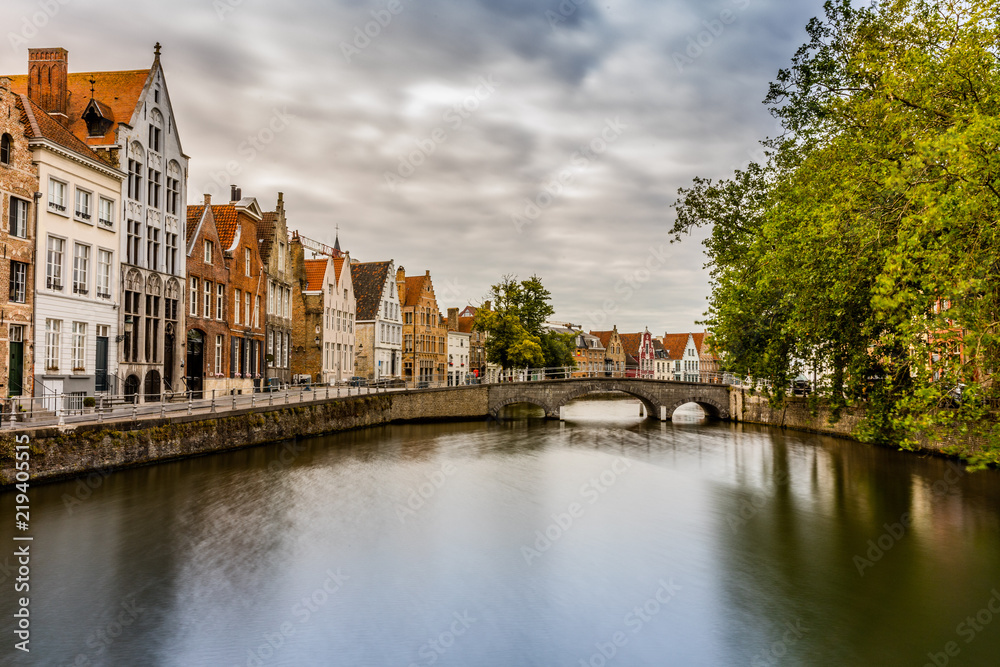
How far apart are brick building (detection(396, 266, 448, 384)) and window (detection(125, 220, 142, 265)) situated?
34.9 m

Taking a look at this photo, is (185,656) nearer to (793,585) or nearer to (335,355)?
(793,585)

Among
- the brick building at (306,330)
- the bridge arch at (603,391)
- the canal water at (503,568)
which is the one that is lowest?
the canal water at (503,568)

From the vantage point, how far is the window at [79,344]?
24.8 meters

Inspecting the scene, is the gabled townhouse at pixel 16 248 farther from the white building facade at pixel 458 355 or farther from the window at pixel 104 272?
the white building facade at pixel 458 355

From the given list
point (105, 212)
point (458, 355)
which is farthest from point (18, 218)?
point (458, 355)

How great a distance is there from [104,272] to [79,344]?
310 centimetres

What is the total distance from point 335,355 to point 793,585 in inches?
1640

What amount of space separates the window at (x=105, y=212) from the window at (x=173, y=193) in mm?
3751

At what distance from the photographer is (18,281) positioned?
2211cm

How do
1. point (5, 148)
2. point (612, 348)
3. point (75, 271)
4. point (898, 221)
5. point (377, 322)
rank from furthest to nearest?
point (612, 348) < point (377, 322) < point (75, 271) < point (5, 148) < point (898, 221)

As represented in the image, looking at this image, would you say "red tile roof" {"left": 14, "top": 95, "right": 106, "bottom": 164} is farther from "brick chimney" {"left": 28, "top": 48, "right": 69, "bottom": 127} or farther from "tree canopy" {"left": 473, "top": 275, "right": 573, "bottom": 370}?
"tree canopy" {"left": 473, "top": 275, "right": 573, "bottom": 370}

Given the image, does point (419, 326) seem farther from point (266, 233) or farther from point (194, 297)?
point (194, 297)

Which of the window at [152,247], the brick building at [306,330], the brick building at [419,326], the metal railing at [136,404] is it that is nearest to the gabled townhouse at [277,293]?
the metal railing at [136,404]

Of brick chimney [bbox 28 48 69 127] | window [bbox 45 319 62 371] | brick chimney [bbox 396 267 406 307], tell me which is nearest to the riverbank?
window [bbox 45 319 62 371]
